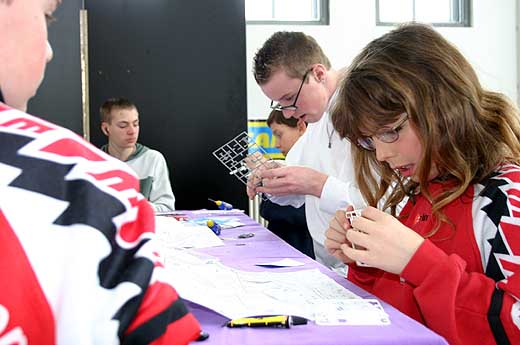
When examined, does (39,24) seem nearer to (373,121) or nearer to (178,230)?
(373,121)

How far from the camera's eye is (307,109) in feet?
7.22

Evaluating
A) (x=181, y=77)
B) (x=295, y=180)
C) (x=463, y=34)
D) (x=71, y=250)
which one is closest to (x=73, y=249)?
(x=71, y=250)

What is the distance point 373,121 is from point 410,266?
32 centimetres

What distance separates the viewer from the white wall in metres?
4.48

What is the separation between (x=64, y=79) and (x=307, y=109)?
6.11 feet

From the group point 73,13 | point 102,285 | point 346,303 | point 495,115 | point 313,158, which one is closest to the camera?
point 102,285

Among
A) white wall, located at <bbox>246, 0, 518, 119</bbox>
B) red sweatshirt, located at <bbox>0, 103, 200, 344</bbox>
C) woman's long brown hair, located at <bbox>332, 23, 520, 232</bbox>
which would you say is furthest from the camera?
white wall, located at <bbox>246, 0, 518, 119</bbox>

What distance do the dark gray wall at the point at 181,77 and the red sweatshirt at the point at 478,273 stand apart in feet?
8.97

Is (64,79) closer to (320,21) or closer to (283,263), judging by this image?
(320,21)

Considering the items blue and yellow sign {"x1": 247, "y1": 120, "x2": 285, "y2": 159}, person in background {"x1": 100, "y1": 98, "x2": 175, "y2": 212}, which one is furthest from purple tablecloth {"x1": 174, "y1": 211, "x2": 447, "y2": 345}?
blue and yellow sign {"x1": 247, "y1": 120, "x2": 285, "y2": 159}

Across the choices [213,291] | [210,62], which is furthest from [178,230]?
[210,62]

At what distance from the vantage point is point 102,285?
0.43 metres

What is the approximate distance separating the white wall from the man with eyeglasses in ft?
7.01

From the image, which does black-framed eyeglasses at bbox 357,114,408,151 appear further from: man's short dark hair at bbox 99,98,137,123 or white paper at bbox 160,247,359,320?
man's short dark hair at bbox 99,98,137,123
